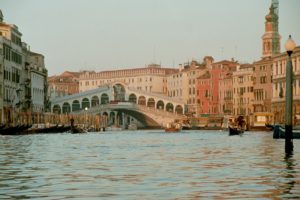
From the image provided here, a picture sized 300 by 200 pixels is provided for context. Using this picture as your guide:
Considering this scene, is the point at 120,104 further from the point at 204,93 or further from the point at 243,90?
the point at 204,93

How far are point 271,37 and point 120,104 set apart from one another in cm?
1951

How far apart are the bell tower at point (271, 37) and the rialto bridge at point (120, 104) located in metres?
13.8

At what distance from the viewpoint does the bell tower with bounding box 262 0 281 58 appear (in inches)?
4028

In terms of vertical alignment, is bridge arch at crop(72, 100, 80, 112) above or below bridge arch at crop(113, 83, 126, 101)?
below

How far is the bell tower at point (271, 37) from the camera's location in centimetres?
10231

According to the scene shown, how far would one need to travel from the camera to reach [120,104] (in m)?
105

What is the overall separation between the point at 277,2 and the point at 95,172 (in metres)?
96.6

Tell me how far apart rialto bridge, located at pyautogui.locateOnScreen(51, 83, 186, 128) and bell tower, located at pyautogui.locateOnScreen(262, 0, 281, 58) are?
13805 millimetres

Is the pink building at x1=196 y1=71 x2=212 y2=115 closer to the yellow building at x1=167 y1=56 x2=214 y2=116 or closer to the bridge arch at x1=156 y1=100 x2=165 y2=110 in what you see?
the yellow building at x1=167 y1=56 x2=214 y2=116

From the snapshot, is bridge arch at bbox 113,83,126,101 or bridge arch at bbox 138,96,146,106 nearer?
bridge arch at bbox 113,83,126,101

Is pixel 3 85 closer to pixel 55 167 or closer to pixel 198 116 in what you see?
pixel 55 167

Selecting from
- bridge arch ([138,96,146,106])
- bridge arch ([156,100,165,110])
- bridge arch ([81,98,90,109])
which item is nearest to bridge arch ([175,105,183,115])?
bridge arch ([156,100,165,110])

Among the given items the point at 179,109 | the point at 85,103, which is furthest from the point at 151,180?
the point at 85,103

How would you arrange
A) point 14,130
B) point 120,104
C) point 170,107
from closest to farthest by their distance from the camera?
point 14,130 → point 120,104 → point 170,107
